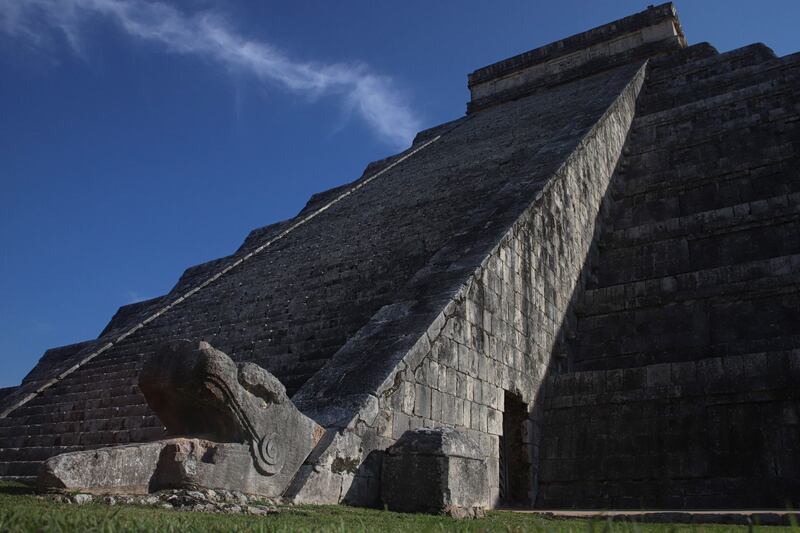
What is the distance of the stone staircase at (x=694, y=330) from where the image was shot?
6.56 meters

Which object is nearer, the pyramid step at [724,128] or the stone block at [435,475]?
the stone block at [435,475]

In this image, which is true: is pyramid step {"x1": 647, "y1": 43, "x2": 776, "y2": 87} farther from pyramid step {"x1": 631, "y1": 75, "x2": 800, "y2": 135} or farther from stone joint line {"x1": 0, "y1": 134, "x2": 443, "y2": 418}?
stone joint line {"x1": 0, "y1": 134, "x2": 443, "y2": 418}

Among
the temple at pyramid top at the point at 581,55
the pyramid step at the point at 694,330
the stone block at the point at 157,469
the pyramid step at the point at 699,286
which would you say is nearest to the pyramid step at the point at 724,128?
the pyramid step at the point at 699,286

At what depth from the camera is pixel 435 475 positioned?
490 centimetres

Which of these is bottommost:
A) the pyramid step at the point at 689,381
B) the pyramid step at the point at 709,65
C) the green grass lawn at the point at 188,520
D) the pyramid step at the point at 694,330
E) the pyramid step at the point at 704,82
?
the green grass lawn at the point at 188,520

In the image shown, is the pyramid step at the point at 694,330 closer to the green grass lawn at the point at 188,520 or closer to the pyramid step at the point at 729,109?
the green grass lawn at the point at 188,520

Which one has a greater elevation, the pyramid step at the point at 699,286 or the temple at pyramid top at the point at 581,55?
the temple at pyramid top at the point at 581,55

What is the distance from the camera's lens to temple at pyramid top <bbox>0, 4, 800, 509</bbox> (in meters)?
5.46

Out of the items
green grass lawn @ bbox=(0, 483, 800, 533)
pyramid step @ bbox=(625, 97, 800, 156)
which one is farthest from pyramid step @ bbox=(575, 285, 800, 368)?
pyramid step @ bbox=(625, 97, 800, 156)

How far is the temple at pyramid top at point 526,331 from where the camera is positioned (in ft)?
17.9

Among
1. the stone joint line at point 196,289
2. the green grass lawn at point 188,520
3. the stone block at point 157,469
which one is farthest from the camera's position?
the stone joint line at point 196,289

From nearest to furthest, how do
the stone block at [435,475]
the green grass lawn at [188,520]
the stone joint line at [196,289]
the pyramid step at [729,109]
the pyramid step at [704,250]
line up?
the green grass lawn at [188,520], the stone block at [435,475], the pyramid step at [704,250], the stone joint line at [196,289], the pyramid step at [729,109]

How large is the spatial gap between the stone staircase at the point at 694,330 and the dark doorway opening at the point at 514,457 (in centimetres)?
22

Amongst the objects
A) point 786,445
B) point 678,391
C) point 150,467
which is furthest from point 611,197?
point 150,467
